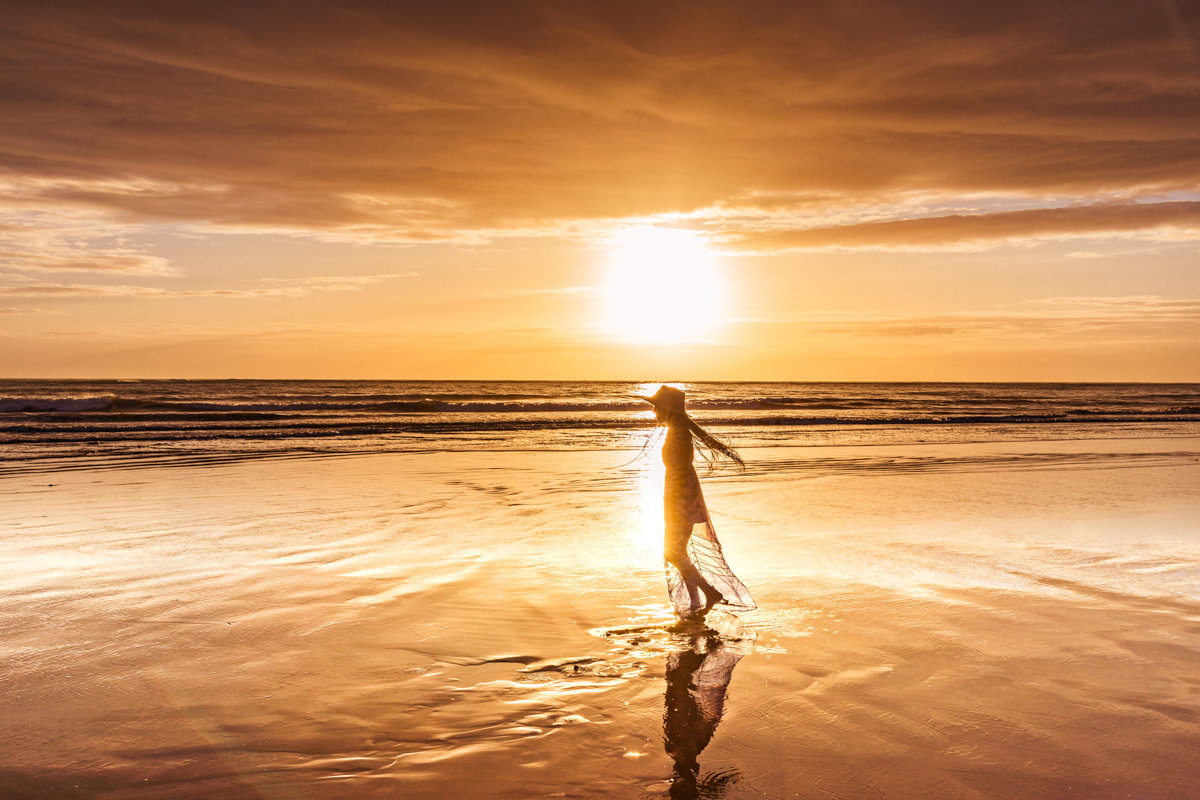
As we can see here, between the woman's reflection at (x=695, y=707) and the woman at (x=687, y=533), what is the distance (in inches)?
18.2

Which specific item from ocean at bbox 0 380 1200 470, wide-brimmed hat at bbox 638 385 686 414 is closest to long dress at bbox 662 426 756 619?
wide-brimmed hat at bbox 638 385 686 414

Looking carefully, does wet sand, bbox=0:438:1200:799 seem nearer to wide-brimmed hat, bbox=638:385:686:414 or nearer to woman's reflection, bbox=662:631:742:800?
woman's reflection, bbox=662:631:742:800

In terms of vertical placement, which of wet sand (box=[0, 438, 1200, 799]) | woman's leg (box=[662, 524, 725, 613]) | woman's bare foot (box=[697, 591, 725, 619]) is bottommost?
wet sand (box=[0, 438, 1200, 799])

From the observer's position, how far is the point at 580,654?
5.20 meters

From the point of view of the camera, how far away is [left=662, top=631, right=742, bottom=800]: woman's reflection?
11.6ft

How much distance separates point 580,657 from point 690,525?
4.73 feet

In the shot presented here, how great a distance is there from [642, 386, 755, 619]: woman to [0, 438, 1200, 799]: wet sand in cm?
28

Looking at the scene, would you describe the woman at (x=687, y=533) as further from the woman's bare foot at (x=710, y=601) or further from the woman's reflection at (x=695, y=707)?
the woman's reflection at (x=695, y=707)

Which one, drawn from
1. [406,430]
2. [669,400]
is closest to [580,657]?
[669,400]

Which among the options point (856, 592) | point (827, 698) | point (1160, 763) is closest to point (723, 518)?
point (856, 592)

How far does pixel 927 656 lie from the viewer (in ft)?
17.1

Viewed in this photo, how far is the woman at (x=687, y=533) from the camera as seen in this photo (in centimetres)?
607

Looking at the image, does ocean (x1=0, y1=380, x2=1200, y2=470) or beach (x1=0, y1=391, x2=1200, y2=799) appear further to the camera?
ocean (x1=0, y1=380, x2=1200, y2=470)

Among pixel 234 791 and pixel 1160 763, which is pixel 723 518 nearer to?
pixel 1160 763
